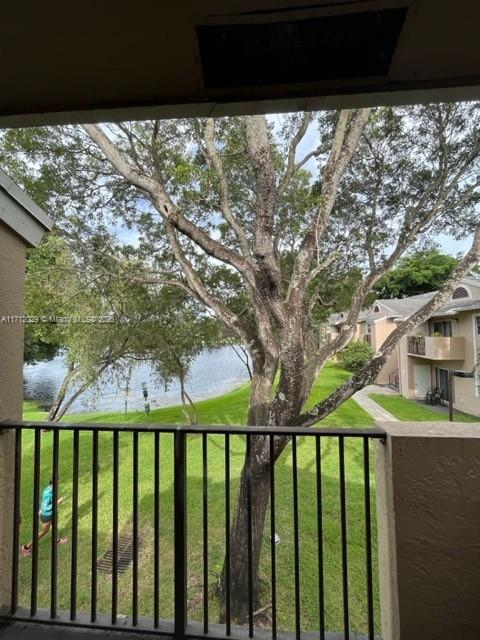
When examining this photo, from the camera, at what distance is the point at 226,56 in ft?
3.35

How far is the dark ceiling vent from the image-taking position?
3.09ft

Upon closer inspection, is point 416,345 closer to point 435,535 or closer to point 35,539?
point 435,535

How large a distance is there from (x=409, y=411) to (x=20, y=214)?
36.7 ft

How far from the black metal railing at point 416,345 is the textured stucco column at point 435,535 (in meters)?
11.2

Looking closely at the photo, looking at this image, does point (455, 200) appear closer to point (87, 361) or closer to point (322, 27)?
point (322, 27)

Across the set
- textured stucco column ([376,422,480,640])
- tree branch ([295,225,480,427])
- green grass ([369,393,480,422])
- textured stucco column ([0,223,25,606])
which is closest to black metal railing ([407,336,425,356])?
green grass ([369,393,480,422])

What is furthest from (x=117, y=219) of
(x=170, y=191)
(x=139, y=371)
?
(x=139, y=371)

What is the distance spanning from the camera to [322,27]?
95cm

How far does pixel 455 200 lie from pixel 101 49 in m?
5.59

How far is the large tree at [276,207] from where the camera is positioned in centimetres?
427

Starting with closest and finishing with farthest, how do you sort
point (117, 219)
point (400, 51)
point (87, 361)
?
point (400, 51)
point (117, 219)
point (87, 361)

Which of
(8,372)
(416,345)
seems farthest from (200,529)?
(416,345)

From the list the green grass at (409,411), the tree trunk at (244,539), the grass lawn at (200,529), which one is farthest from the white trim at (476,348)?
the tree trunk at (244,539)

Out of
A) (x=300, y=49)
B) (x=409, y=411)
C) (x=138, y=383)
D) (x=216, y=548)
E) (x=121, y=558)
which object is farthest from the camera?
(x=409, y=411)
